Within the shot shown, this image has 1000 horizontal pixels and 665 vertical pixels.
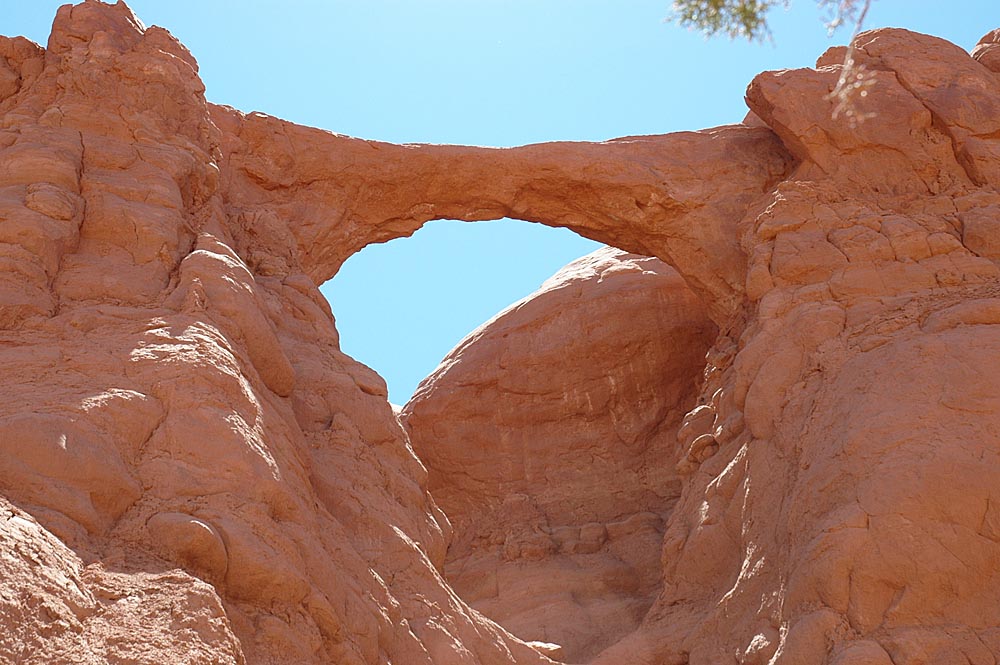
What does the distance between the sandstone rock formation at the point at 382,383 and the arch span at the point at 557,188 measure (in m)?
0.05

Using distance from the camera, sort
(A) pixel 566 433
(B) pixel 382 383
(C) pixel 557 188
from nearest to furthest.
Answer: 1. (B) pixel 382 383
2. (C) pixel 557 188
3. (A) pixel 566 433

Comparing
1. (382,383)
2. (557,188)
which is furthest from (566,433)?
(382,383)

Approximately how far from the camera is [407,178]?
15766 mm

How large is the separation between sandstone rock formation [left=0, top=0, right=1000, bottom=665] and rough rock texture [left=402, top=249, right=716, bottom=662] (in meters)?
1.06

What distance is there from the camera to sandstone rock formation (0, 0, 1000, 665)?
22.4 ft

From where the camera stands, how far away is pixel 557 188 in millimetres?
16094

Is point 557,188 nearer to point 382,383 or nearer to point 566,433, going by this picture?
point 566,433

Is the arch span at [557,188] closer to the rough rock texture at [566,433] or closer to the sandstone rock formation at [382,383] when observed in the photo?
the sandstone rock formation at [382,383]

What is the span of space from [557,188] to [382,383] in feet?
18.4

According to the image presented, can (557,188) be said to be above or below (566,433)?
above

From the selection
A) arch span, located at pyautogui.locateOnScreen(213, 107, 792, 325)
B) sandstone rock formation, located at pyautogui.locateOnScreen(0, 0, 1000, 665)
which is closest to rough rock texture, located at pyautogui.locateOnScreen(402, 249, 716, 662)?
sandstone rock formation, located at pyautogui.locateOnScreen(0, 0, 1000, 665)

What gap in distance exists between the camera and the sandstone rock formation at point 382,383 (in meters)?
6.83

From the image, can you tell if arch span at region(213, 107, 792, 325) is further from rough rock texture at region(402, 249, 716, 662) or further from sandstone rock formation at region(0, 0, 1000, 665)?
rough rock texture at region(402, 249, 716, 662)

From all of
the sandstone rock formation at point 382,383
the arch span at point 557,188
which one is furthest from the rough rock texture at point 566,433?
the arch span at point 557,188
